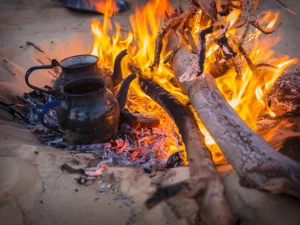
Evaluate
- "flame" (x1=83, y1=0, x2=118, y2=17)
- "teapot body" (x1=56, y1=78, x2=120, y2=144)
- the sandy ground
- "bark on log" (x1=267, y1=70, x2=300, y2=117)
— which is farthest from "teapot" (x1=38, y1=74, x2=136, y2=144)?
"flame" (x1=83, y1=0, x2=118, y2=17)

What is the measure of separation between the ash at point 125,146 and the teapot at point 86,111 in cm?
11

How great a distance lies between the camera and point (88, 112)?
9.14 feet

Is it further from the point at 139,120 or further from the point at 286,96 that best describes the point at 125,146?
the point at 286,96

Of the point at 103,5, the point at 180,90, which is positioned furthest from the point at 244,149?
the point at 103,5

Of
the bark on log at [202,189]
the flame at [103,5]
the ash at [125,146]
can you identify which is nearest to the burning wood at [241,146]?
the bark on log at [202,189]

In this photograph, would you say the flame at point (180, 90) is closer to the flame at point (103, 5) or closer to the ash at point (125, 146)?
the ash at point (125, 146)

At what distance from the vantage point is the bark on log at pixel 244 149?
1844mm

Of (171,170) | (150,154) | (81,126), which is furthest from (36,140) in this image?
(171,170)

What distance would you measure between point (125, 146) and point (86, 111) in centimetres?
52

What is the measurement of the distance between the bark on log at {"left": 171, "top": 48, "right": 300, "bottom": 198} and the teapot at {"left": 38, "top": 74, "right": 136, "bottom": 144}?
80cm

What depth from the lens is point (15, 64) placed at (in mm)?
4352

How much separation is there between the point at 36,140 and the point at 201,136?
5.35ft

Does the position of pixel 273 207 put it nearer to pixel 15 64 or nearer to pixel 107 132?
pixel 107 132

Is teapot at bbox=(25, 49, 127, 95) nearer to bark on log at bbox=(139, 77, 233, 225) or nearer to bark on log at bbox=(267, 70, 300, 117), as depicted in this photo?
bark on log at bbox=(139, 77, 233, 225)
